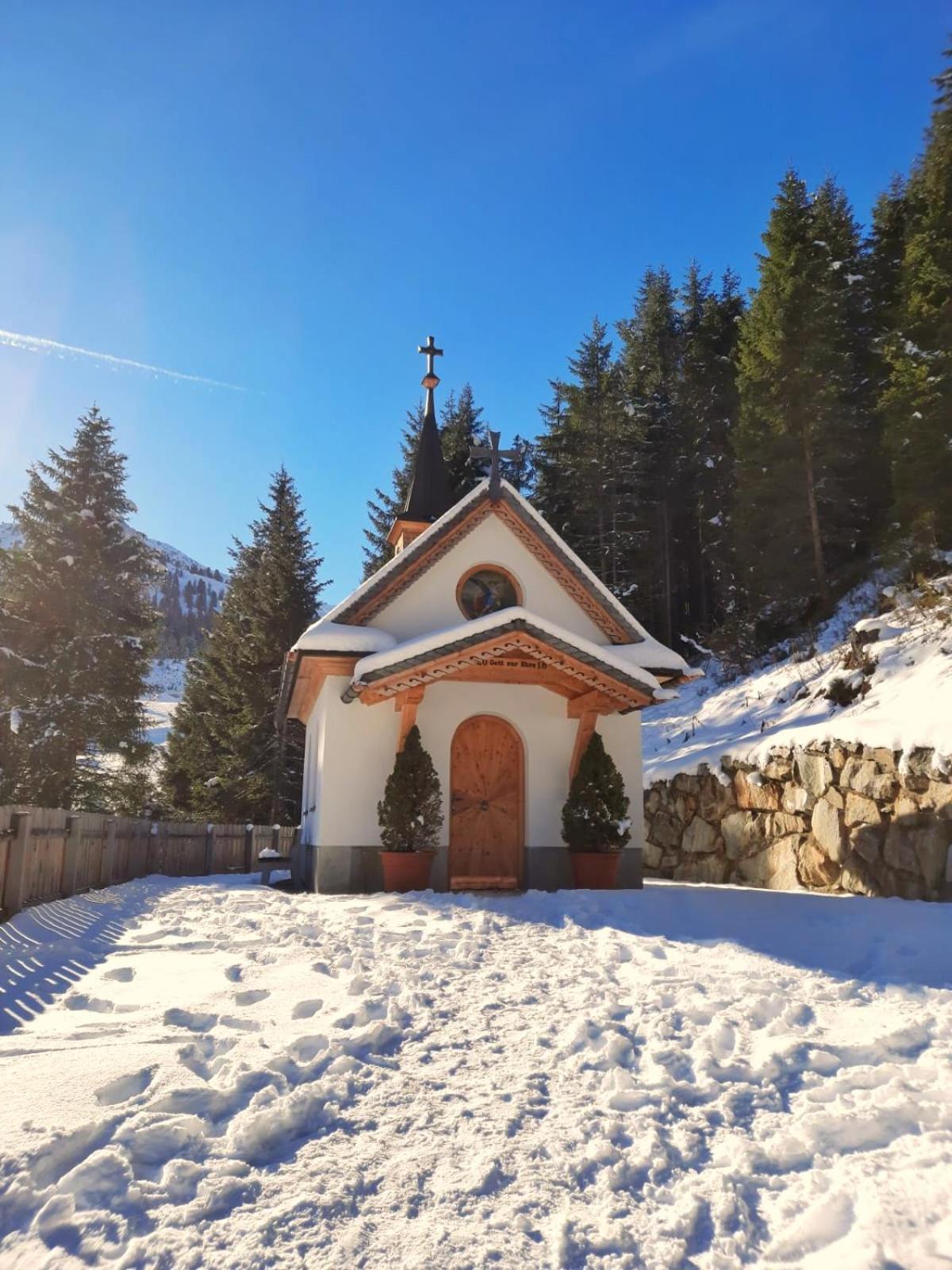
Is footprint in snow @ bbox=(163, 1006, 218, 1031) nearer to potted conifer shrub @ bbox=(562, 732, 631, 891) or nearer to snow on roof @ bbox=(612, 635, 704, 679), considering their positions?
potted conifer shrub @ bbox=(562, 732, 631, 891)

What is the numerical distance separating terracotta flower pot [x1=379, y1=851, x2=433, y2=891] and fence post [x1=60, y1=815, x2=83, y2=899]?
433cm

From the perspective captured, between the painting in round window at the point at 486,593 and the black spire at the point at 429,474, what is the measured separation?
4.19 meters

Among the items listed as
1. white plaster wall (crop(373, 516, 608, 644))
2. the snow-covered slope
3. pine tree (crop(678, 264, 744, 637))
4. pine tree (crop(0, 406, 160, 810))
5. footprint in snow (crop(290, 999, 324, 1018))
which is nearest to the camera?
footprint in snow (crop(290, 999, 324, 1018))

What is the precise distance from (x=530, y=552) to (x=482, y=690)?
2.77 meters

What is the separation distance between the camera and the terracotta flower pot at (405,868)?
37.8 ft

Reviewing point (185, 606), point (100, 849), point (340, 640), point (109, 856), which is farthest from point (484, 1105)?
point (185, 606)

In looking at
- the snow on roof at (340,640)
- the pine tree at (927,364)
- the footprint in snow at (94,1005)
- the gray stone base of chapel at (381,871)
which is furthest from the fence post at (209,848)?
the pine tree at (927,364)

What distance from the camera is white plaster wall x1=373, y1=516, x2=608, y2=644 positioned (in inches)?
542

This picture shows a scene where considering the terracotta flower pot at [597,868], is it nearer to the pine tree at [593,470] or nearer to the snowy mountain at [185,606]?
the pine tree at [593,470]

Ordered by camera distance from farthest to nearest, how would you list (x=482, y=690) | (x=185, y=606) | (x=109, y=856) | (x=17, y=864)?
(x=185, y=606)
(x=109, y=856)
(x=482, y=690)
(x=17, y=864)

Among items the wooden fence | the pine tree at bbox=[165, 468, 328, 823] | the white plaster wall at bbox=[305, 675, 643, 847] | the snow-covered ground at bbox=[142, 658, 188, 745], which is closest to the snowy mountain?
the snow-covered ground at bbox=[142, 658, 188, 745]

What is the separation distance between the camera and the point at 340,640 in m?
12.6

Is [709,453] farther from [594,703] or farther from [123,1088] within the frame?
[123,1088]

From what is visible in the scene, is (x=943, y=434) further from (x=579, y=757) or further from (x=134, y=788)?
(x=134, y=788)
